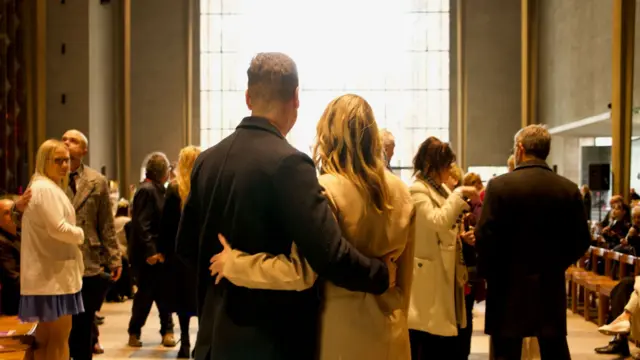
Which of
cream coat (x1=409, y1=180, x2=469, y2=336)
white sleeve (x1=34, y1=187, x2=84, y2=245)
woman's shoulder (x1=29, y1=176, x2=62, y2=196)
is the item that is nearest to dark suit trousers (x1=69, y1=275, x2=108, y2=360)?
white sleeve (x1=34, y1=187, x2=84, y2=245)

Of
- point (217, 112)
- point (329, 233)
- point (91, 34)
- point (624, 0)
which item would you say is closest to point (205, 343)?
point (329, 233)

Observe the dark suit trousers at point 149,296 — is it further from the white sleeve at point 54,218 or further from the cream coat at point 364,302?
the cream coat at point 364,302

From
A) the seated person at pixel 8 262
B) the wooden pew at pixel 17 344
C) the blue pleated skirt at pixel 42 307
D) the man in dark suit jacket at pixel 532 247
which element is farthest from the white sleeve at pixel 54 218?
the man in dark suit jacket at pixel 532 247

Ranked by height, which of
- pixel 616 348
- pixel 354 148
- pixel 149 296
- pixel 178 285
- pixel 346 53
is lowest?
pixel 616 348

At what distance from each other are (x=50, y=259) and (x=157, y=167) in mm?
2259

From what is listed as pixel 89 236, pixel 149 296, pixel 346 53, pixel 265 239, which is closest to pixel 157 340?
pixel 149 296

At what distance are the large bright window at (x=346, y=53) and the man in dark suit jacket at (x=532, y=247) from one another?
54.1 feet

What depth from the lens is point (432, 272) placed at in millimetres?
4457

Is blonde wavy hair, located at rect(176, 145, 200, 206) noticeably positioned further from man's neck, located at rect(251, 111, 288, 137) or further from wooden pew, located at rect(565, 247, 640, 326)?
wooden pew, located at rect(565, 247, 640, 326)

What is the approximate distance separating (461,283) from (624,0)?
733cm

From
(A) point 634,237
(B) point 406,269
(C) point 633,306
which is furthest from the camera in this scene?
(A) point 634,237

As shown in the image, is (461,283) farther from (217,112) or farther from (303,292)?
(217,112)

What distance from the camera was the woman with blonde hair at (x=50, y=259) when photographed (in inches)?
175

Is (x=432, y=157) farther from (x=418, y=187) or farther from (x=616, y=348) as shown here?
(x=616, y=348)
